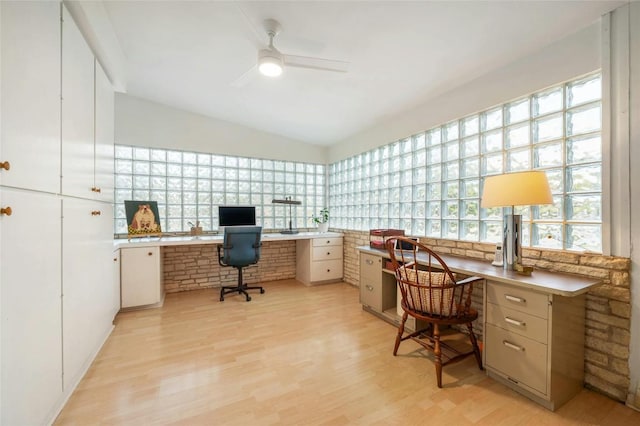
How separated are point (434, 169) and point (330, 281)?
7.81ft

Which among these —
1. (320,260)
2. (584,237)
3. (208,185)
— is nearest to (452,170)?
(584,237)

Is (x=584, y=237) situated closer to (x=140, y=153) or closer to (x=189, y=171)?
(x=189, y=171)

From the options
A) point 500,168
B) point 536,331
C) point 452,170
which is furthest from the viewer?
point 452,170

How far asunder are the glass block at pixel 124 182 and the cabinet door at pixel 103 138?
109 cm

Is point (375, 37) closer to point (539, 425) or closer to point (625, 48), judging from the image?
point (625, 48)

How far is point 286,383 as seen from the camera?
1.74m

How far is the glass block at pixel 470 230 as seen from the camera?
7.95 ft

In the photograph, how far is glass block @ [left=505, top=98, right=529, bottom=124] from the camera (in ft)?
6.89

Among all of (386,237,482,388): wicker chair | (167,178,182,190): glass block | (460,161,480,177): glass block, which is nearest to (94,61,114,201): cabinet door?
(167,178,182,190): glass block

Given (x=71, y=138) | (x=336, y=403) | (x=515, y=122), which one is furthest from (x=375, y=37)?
(x=336, y=403)

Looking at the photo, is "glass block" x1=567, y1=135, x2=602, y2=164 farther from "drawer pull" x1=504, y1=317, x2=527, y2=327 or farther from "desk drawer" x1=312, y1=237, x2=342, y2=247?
"desk drawer" x1=312, y1=237, x2=342, y2=247

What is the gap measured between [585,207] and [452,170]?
3.48 feet

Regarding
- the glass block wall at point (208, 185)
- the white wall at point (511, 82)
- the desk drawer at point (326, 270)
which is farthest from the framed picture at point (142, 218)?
the white wall at point (511, 82)

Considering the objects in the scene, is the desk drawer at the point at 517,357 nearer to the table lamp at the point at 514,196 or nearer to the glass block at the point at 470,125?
the table lamp at the point at 514,196
